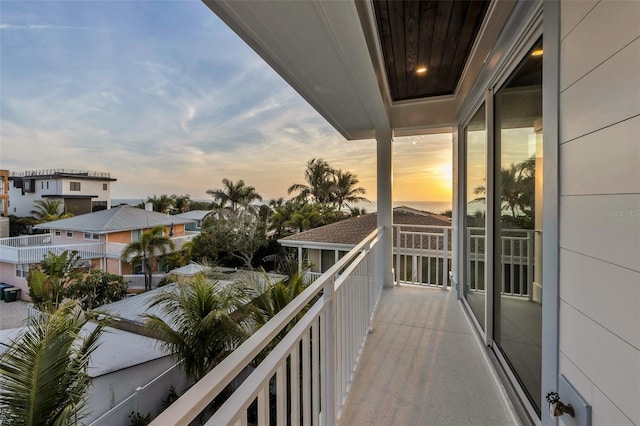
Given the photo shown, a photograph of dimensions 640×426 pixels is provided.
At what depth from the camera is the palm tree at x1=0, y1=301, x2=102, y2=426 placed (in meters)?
2.14

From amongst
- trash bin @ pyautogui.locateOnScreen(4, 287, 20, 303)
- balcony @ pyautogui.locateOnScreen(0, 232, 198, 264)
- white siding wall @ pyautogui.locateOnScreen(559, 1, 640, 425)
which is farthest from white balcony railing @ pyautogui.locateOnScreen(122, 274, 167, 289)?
white siding wall @ pyautogui.locateOnScreen(559, 1, 640, 425)

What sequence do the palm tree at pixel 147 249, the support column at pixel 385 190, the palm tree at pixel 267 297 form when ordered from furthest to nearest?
the palm tree at pixel 147 249, the support column at pixel 385 190, the palm tree at pixel 267 297

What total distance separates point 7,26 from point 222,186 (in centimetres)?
1480

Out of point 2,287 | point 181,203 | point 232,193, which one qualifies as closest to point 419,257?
point 2,287

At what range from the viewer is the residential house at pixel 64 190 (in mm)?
12639

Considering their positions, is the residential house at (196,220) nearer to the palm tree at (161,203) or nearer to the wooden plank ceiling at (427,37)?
the palm tree at (161,203)

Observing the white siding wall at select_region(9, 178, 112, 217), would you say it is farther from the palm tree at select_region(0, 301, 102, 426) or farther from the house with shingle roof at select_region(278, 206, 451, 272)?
the palm tree at select_region(0, 301, 102, 426)

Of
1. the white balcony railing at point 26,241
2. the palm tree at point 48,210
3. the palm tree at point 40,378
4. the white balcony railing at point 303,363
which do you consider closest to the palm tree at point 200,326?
the palm tree at point 40,378

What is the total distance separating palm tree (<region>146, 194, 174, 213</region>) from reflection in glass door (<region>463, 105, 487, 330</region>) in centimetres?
2348

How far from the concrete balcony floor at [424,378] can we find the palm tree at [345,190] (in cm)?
1627

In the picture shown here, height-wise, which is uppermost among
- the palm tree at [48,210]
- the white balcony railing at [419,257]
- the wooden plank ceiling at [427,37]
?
the wooden plank ceiling at [427,37]

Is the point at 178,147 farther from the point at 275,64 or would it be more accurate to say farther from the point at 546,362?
the point at 546,362

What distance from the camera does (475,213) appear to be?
253 centimetres

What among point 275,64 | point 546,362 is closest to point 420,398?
point 546,362
